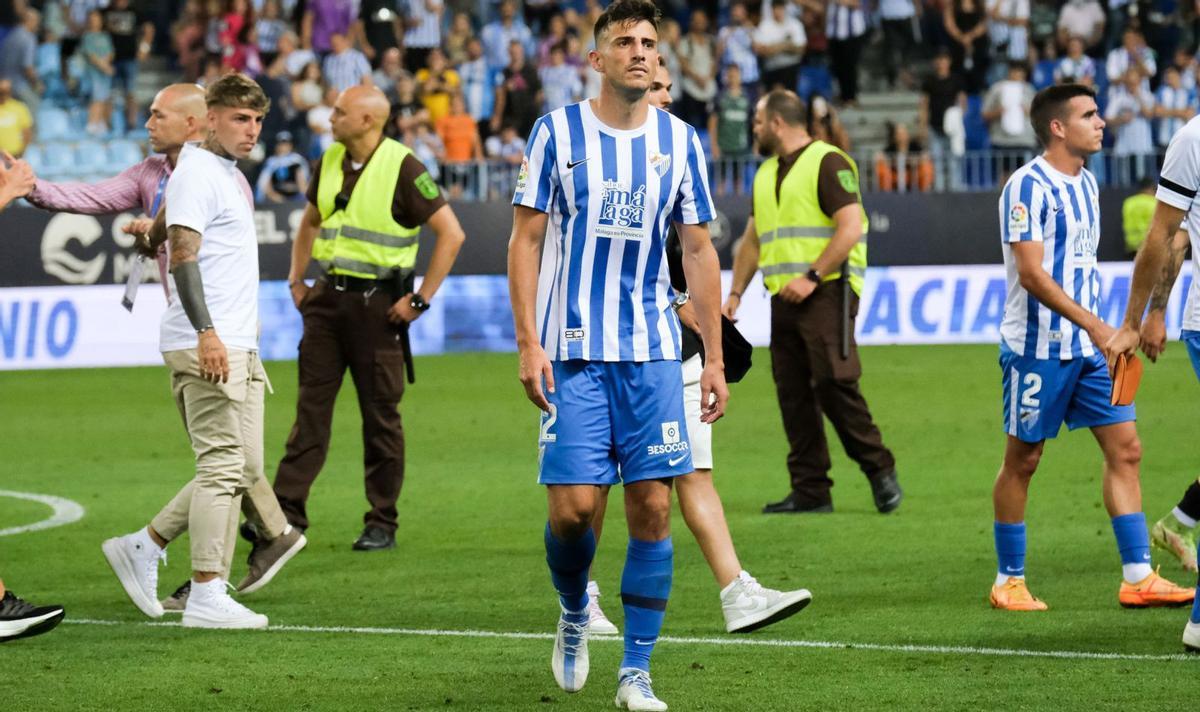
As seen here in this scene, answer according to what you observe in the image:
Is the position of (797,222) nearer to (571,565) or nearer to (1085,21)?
(571,565)

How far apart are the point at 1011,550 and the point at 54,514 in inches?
223

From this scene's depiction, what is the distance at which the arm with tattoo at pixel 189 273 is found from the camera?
7.19 m

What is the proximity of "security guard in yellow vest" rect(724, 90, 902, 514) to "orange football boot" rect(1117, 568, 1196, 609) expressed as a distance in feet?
9.68

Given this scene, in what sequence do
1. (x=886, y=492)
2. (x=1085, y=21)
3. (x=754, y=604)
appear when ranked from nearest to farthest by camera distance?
(x=754, y=604), (x=886, y=492), (x=1085, y=21)

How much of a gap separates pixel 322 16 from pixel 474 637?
1965 centimetres

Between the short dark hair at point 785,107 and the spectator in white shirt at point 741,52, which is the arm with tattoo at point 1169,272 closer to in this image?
the short dark hair at point 785,107

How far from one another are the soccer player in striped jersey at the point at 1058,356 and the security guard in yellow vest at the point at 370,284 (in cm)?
307

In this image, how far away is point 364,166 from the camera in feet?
31.1

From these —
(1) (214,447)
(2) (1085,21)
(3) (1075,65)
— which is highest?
(2) (1085,21)

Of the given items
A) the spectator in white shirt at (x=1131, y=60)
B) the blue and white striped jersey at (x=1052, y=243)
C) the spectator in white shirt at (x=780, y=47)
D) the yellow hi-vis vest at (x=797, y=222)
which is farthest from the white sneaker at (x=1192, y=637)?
the spectator in white shirt at (x=1131, y=60)

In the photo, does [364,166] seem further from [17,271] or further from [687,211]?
[17,271]

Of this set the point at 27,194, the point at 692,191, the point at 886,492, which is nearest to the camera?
the point at 692,191

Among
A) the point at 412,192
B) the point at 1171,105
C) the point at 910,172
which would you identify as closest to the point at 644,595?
the point at 412,192

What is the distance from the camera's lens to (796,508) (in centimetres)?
1052
